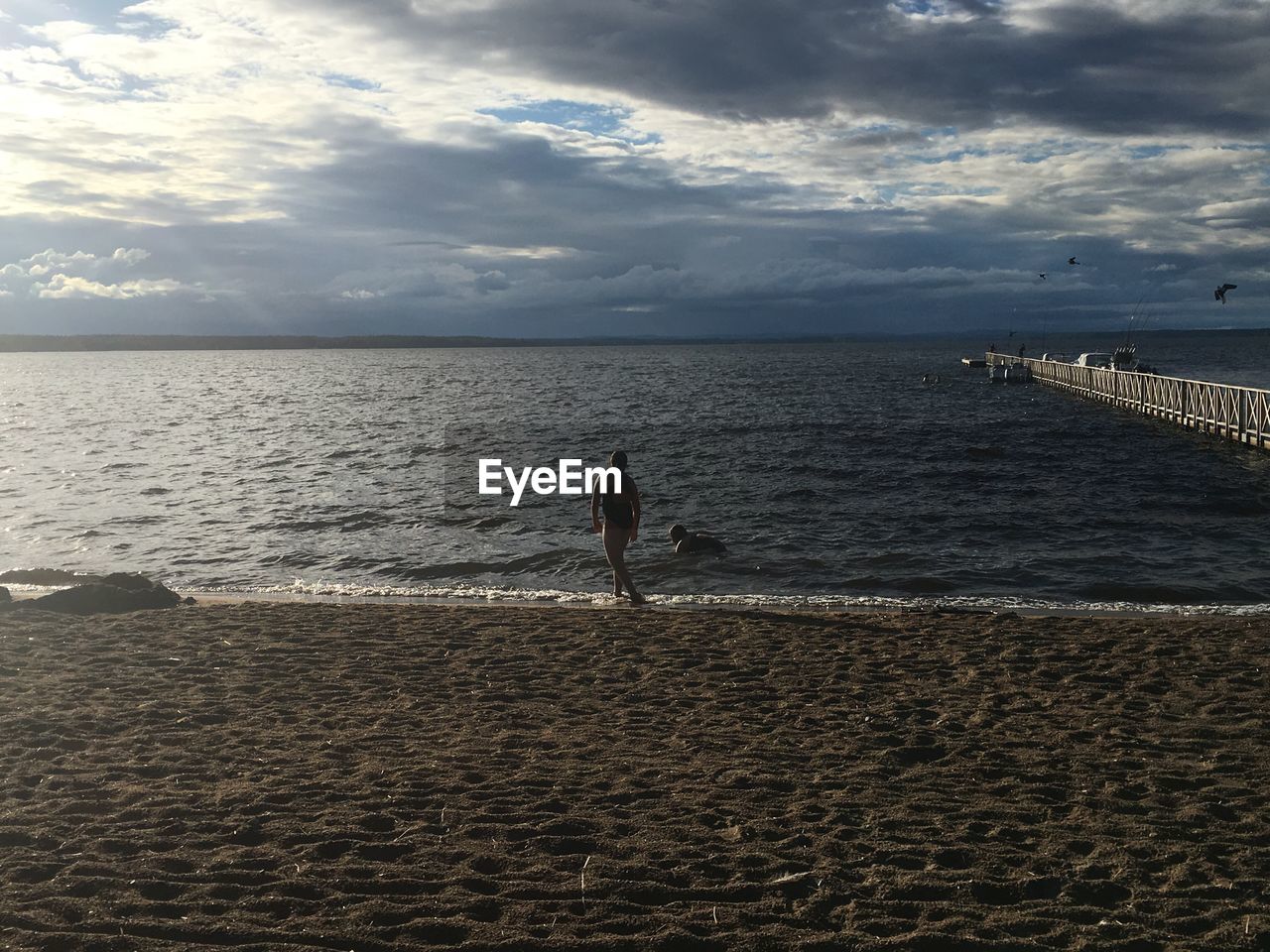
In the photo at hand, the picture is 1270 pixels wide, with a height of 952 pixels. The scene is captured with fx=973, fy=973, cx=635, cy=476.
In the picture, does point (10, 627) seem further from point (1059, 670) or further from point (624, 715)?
point (1059, 670)

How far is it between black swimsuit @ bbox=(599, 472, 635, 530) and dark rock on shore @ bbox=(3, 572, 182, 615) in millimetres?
5887

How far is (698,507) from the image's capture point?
24.2 m

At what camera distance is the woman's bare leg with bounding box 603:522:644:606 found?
1320 centimetres

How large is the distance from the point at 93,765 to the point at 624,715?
3917mm

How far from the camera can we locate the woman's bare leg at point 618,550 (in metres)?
13.2

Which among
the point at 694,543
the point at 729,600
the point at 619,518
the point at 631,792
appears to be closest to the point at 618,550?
the point at 619,518

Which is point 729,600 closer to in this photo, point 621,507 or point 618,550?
point 618,550

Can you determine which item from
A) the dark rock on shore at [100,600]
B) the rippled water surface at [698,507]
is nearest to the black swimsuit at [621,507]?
the rippled water surface at [698,507]

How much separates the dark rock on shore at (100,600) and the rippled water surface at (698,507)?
2.71m

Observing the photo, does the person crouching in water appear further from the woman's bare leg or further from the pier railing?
the pier railing

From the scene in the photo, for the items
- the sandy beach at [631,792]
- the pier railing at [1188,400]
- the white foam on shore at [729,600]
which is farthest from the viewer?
the pier railing at [1188,400]

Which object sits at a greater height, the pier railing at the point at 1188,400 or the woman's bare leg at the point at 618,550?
the pier railing at the point at 1188,400

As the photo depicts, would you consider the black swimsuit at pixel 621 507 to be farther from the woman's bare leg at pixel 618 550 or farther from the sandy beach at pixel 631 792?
the sandy beach at pixel 631 792

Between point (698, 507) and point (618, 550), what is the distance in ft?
36.0
